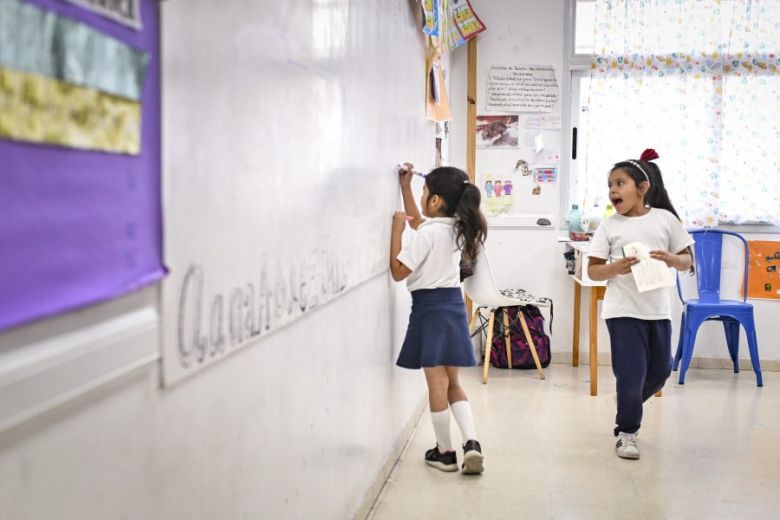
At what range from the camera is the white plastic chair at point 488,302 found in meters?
3.10

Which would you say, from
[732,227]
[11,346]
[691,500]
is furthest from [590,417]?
[11,346]

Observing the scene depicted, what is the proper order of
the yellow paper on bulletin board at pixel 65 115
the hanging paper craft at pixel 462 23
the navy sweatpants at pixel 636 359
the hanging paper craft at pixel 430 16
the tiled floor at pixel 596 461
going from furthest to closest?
the hanging paper craft at pixel 462 23, the hanging paper craft at pixel 430 16, the navy sweatpants at pixel 636 359, the tiled floor at pixel 596 461, the yellow paper on bulletin board at pixel 65 115

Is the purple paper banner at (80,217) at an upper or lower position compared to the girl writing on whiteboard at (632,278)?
upper

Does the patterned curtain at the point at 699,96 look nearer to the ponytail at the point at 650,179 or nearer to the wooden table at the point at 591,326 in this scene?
the wooden table at the point at 591,326

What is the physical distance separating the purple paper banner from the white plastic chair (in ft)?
7.13

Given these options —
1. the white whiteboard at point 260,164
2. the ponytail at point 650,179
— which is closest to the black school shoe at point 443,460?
the white whiteboard at point 260,164

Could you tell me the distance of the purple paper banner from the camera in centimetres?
73

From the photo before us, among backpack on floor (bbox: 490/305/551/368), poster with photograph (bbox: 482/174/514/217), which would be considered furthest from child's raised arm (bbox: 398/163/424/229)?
poster with photograph (bbox: 482/174/514/217)

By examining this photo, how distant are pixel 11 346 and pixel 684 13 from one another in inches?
185

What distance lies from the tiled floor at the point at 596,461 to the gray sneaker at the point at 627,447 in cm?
3

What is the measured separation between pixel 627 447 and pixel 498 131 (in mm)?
2343

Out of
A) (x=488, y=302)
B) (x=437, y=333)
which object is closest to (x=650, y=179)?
(x=488, y=302)

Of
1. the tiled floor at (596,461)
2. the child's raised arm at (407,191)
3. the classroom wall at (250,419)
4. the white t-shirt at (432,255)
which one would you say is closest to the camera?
the classroom wall at (250,419)

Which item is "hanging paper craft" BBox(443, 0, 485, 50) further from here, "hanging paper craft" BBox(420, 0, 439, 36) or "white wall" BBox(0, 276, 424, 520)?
"white wall" BBox(0, 276, 424, 520)
